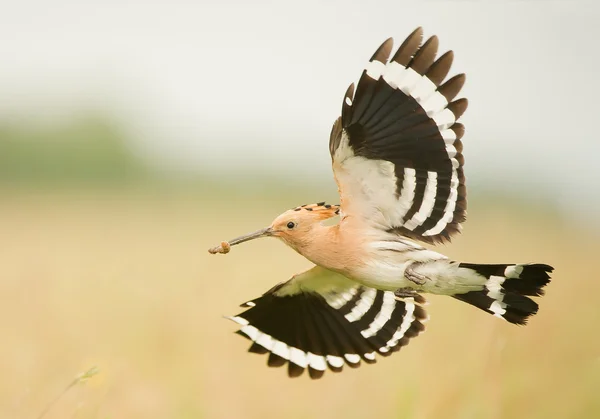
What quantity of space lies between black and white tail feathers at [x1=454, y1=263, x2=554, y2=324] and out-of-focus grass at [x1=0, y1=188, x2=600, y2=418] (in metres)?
0.41

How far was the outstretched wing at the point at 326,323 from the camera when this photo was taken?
3160 mm

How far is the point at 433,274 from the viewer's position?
266 cm

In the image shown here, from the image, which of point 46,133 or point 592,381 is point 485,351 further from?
point 46,133

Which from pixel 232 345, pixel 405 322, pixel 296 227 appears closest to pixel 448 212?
pixel 296 227

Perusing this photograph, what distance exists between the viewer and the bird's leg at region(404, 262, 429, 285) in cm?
268

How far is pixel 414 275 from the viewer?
2686mm

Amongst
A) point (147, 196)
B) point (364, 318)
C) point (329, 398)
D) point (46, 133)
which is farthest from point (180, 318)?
point (46, 133)

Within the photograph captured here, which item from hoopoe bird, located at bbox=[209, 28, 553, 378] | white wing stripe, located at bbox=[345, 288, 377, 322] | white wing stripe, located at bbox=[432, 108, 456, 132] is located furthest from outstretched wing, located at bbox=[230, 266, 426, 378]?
white wing stripe, located at bbox=[432, 108, 456, 132]

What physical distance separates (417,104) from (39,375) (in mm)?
1897

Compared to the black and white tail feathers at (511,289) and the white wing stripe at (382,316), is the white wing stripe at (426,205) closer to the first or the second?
A: the black and white tail feathers at (511,289)

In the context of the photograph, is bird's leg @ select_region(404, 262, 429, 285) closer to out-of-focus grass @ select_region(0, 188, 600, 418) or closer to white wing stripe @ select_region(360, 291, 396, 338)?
out-of-focus grass @ select_region(0, 188, 600, 418)

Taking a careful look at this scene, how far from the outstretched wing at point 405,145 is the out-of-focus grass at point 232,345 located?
58 centimetres

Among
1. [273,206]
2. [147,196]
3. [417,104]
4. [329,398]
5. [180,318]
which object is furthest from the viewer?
[147,196]

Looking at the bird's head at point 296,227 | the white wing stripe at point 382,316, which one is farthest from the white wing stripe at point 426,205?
the white wing stripe at point 382,316
